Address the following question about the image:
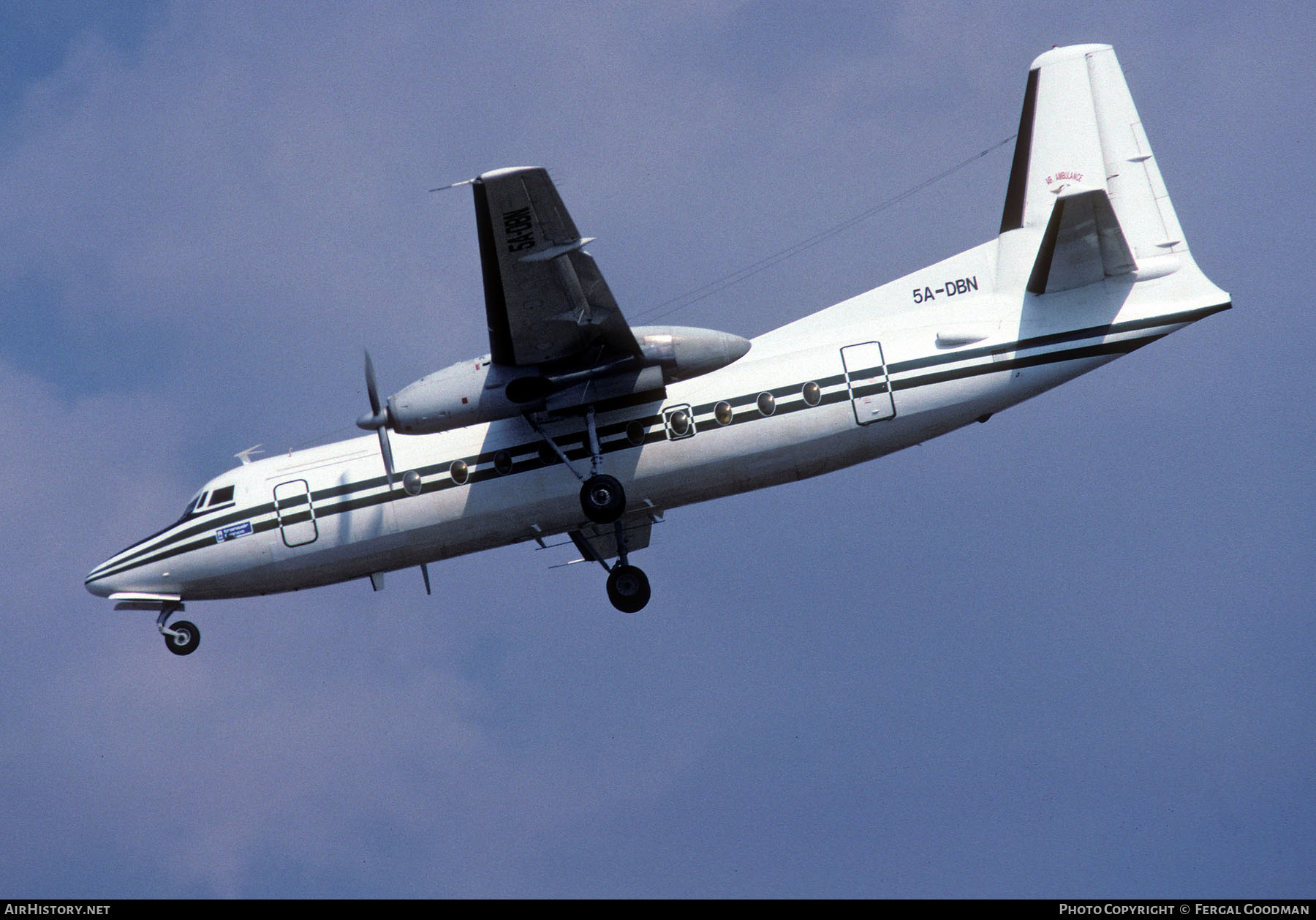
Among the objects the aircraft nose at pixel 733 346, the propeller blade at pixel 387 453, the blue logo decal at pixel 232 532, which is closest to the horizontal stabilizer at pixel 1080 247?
the aircraft nose at pixel 733 346

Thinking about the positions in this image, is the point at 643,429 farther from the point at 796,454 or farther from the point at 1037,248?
the point at 1037,248

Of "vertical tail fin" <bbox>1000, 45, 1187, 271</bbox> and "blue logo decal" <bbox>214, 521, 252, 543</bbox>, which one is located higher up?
"vertical tail fin" <bbox>1000, 45, 1187, 271</bbox>

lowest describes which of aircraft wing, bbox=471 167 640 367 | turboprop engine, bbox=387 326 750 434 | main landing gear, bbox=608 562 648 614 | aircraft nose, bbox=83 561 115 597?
main landing gear, bbox=608 562 648 614

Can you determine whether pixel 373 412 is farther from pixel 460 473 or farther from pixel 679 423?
pixel 679 423

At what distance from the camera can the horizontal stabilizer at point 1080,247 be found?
25.0m

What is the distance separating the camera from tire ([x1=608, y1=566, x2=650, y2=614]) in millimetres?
28594

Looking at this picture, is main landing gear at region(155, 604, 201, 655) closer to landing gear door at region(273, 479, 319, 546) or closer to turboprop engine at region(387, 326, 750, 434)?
landing gear door at region(273, 479, 319, 546)

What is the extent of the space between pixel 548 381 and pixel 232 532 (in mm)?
6395

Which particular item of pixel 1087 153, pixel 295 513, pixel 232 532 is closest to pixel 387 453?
pixel 295 513

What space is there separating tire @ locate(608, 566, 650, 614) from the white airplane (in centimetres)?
3

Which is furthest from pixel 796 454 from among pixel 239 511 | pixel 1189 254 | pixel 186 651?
pixel 186 651

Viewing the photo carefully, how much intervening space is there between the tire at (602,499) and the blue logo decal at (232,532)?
5.99 meters

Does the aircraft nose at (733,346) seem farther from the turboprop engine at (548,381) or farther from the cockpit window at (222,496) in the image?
the cockpit window at (222,496)

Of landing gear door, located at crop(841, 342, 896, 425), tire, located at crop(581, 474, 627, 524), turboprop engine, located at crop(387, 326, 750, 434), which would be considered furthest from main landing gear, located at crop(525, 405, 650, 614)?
landing gear door, located at crop(841, 342, 896, 425)
